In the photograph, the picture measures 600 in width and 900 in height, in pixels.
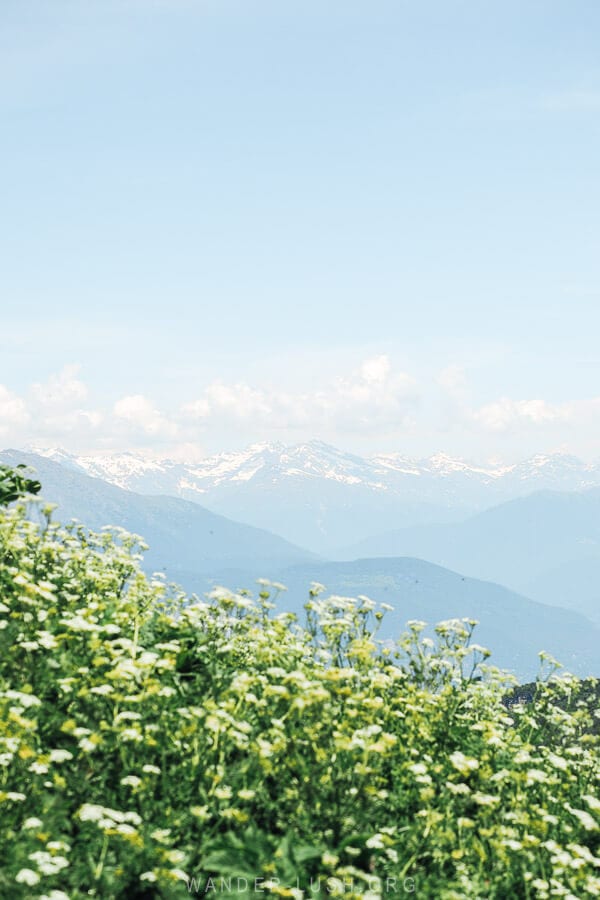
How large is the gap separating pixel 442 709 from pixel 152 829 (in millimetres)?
3707

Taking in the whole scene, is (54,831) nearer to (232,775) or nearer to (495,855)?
(232,775)

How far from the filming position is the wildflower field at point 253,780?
16.6 ft

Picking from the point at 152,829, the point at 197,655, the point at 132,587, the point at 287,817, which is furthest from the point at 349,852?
the point at 132,587

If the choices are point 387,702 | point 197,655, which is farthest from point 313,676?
point 197,655

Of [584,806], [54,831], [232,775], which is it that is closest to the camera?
[54,831]

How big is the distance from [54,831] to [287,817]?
1.76m

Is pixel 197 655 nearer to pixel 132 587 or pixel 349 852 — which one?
pixel 132 587

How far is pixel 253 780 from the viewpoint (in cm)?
597

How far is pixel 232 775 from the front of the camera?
5844mm

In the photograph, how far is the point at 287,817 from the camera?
5.91 metres

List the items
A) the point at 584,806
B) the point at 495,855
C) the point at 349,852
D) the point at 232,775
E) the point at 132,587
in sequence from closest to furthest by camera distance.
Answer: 1. the point at 349,852
2. the point at 232,775
3. the point at 495,855
4. the point at 584,806
5. the point at 132,587

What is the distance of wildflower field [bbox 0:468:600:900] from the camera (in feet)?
16.6

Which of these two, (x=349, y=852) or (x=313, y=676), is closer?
(x=349, y=852)

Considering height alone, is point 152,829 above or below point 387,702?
below
